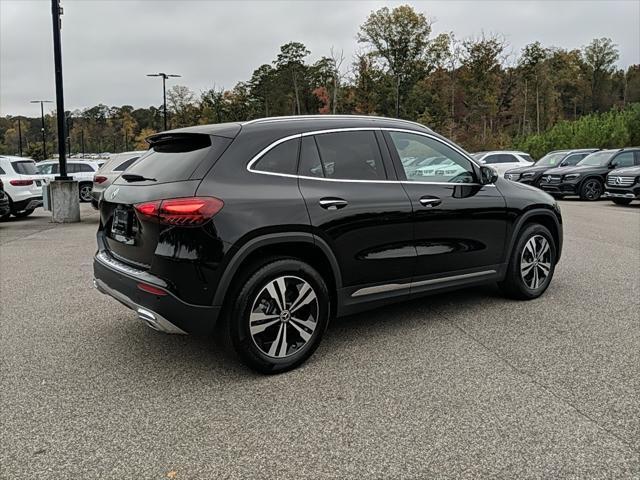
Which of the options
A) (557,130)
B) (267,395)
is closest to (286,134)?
(267,395)

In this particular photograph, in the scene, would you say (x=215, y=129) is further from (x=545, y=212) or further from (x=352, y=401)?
(x=545, y=212)

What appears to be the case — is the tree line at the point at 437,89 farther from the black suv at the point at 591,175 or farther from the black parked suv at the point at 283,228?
the black parked suv at the point at 283,228

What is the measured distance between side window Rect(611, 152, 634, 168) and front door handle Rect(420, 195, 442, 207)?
1599cm

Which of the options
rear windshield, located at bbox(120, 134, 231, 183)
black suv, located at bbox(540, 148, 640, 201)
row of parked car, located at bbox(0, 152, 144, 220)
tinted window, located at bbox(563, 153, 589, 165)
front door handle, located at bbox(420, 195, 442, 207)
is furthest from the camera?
tinted window, located at bbox(563, 153, 589, 165)

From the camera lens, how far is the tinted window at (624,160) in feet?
58.4

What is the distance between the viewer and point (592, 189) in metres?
18.3

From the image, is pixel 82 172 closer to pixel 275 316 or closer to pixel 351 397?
pixel 275 316

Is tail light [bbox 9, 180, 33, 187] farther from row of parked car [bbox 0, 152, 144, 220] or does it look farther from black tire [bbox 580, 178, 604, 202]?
black tire [bbox 580, 178, 604, 202]

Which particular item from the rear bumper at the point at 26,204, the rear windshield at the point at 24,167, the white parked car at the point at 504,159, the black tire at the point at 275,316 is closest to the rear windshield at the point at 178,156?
the black tire at the point at 275,316

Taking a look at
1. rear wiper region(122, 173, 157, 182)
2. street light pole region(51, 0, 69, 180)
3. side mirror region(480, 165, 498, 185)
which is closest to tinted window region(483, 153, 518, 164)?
street light pole region(51, 0, 69, 180)

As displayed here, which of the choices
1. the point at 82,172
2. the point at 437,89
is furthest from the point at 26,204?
the point at 437,89

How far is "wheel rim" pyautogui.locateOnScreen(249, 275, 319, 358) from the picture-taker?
3.62 meters

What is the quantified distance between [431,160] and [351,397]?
7.50ft

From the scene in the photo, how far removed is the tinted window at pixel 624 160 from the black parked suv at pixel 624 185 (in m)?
1.91
